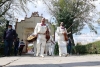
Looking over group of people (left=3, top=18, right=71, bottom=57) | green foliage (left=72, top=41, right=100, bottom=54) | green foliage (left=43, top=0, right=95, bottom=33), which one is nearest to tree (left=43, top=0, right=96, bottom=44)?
green foliage (left=43, top=0, right=95, bottom=33)

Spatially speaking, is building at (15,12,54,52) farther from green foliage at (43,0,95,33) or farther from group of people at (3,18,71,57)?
group of people at (3,18,71,57)

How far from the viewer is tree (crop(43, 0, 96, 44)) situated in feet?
127

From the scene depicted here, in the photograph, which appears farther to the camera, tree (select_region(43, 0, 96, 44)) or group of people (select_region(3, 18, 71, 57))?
tree (select_region(43, 0, 96, 44))

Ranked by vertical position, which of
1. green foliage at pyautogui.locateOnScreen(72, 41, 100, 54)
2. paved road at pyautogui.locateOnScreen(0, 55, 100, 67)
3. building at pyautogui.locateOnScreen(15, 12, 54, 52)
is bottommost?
paved road at pyautogui.locateOnScreen(0, 55, 100, 67)

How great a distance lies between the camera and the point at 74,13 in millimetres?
41688

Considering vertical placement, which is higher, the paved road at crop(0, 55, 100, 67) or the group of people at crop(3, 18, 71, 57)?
the group of people at crop(3, 18, 71, 57)

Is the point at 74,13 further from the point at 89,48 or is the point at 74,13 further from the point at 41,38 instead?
the point at 41,38

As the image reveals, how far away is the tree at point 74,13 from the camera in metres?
38.6

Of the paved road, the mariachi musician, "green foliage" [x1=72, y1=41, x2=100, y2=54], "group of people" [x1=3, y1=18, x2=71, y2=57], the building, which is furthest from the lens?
the building

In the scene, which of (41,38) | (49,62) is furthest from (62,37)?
(49,62)

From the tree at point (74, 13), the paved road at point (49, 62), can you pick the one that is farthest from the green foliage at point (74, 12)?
the paved road at point (49, 62)

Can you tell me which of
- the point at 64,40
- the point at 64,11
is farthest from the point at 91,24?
the point at 64,40

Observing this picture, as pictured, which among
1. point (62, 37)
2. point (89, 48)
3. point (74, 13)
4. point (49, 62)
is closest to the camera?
point (49, 62)

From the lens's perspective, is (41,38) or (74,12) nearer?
(41,38)
